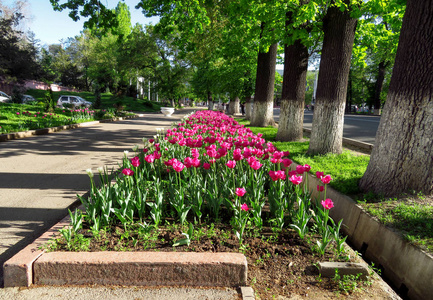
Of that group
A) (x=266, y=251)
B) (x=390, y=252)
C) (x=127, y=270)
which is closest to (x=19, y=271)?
(x=127, y=270)

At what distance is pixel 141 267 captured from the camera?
2291 millimetres

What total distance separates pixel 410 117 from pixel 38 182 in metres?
6.02

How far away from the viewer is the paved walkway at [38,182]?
337 centimetres

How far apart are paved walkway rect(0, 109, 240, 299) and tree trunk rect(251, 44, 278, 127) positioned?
7041mm

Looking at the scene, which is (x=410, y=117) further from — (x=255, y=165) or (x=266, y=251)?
(x=266, y=251)

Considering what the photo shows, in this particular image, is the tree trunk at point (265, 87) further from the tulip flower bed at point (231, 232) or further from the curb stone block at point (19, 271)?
the curb stone block at point (19, 271)

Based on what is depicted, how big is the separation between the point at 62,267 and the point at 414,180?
390cm

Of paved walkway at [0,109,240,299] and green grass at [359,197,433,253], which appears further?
paved walkway at [0,109,240,299]

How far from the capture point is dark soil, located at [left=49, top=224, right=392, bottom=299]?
2.25 metres

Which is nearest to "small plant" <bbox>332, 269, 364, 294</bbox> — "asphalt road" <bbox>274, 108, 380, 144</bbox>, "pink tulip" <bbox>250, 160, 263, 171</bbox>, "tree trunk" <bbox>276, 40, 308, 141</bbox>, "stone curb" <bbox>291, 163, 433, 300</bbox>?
"stone curb" <bbox>291, 163, 433, 300</bbox>

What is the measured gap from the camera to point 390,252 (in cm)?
284

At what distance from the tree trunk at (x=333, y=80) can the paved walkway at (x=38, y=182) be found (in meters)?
4.75

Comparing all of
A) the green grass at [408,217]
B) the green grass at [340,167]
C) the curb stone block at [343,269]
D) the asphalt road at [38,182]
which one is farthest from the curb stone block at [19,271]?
the green grass at [340,167]

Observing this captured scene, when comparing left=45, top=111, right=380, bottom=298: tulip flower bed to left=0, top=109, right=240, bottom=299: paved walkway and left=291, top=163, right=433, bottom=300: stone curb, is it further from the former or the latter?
left=0, top=109, right=240, bottom=299: paved walkway
